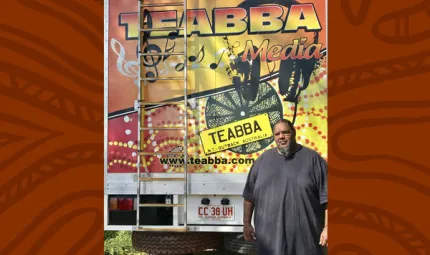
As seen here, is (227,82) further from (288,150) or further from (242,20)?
(288,150)

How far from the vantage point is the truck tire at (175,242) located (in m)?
4.86

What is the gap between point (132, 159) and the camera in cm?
489

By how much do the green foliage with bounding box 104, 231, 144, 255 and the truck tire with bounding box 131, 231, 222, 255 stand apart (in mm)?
2266

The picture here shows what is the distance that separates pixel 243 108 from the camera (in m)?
4.66

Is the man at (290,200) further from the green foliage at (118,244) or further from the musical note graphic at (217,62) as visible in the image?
the green foliage at (118,244)

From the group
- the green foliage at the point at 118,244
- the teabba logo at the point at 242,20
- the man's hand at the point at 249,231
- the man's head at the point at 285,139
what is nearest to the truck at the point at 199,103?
the teabba logo at the point at 242,20

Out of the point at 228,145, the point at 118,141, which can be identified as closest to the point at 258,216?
the point at 228,145

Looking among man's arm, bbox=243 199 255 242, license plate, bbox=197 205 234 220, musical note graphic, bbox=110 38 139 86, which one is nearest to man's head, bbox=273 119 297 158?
man's arm, bbox=243 199 255 242

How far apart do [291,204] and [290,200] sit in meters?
0.03

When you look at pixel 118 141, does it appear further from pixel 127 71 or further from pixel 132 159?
pixel 127 71

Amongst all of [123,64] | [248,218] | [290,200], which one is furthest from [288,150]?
[123,64]

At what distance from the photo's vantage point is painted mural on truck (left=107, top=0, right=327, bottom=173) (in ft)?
15.0

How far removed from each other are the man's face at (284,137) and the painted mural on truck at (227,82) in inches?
26.0

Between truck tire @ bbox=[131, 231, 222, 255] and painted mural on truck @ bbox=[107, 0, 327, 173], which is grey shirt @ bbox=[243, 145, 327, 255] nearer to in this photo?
painted mural on truck @ bbox=[107, 0, 327, 173]
